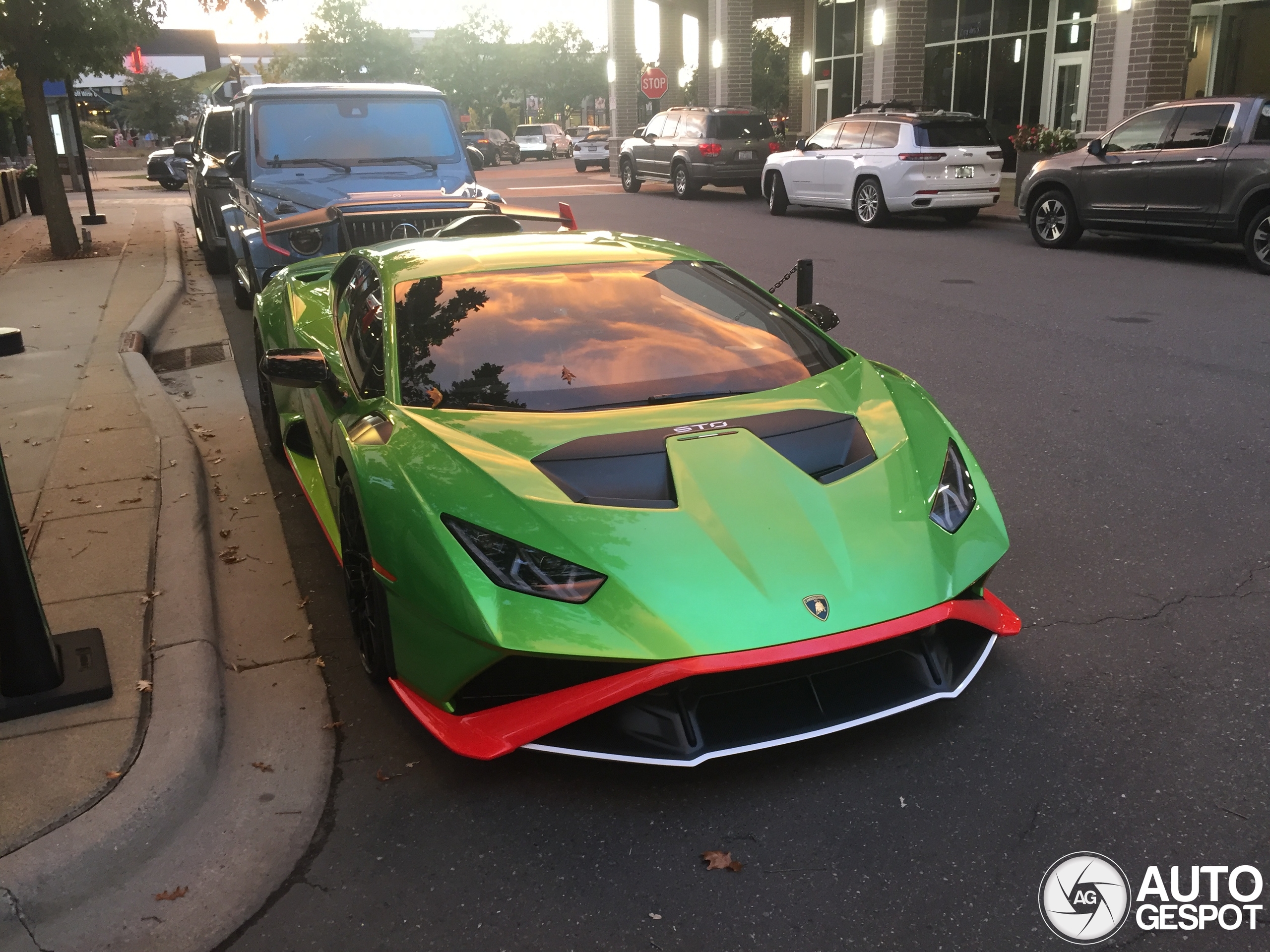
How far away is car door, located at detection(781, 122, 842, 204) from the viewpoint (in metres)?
19.2

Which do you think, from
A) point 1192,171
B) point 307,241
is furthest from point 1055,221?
point 307,241

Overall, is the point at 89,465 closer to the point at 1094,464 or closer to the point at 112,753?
the point at 112,753

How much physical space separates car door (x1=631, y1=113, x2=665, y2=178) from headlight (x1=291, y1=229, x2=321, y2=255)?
60.0ft

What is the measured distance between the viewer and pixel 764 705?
3.09m

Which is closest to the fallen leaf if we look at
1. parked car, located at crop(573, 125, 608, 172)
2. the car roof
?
the car roof

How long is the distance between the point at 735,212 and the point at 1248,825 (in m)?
19.3

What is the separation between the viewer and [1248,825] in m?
2.95

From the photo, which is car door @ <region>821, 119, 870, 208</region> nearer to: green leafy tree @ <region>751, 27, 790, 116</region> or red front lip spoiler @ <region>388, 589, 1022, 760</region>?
red front lip spoiler @ <region>388, 589, 1022, 760</region>

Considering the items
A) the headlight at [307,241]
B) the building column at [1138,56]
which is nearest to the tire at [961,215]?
the building column at [1138,56]

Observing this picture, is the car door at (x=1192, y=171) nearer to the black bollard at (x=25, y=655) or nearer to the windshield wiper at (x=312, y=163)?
the windshield wiper at (x=312, y=163)

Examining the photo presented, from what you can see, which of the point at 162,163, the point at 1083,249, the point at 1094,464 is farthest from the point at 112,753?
the point at 162,163

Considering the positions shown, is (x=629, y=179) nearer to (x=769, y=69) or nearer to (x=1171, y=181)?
(x=1171, y=181)

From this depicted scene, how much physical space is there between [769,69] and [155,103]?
32.0m

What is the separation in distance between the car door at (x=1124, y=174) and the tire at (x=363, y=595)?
12.3 meters
